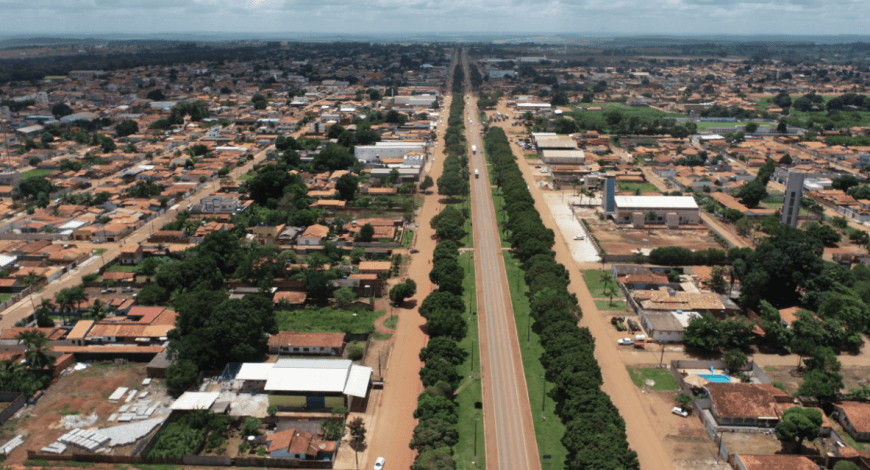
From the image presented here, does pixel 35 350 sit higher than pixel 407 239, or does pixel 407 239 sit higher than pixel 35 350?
pixel 35 350

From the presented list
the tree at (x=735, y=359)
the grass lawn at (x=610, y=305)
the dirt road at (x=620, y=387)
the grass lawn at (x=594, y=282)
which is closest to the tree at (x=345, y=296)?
the dirt road at (x=620, y=387)

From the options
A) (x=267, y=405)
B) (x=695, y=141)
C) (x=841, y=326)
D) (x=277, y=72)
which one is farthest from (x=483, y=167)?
(x=277, y=72)

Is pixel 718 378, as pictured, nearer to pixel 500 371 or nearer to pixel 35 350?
pixel 500 371

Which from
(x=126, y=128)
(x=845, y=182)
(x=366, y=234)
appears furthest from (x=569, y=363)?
(x=126, y=128)

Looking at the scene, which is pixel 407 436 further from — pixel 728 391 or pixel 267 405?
pixel 728 391

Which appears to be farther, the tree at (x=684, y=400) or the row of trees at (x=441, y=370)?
the tree at (x=684, y=400)

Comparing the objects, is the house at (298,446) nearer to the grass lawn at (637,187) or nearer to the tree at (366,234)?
the tree at (366,234)
